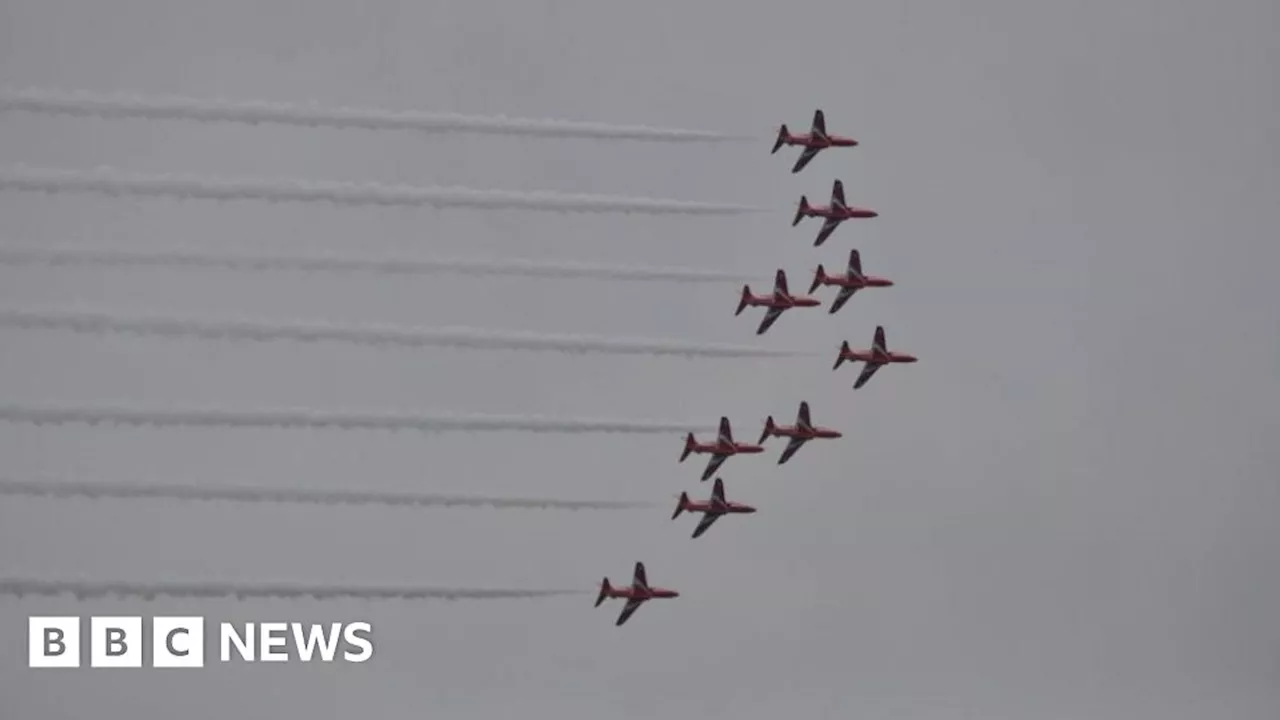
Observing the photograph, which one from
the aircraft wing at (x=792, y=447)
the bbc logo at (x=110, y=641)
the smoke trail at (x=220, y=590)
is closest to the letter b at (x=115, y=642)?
the bbc logo at (x=110, y=641)

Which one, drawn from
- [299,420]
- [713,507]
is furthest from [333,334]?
[713,507]

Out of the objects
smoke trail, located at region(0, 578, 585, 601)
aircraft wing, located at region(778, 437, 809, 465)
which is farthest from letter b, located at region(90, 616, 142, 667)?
aircraft wing, located at region(778, 437, 809, 465)

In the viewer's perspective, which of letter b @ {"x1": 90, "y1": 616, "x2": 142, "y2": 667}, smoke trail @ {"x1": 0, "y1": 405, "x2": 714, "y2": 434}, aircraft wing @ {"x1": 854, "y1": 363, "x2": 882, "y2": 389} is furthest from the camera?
aircraft wing @ {"x1": 854, "y1": 363, "x2": 882, "y2": 389}

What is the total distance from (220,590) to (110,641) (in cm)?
1709

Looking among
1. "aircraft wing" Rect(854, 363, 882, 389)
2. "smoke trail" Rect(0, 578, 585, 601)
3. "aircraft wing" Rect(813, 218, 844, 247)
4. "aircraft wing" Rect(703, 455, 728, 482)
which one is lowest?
"smoke trail" Rect(0, 578, 585, 601)

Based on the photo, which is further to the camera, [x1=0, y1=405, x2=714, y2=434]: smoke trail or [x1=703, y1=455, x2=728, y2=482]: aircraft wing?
[x1=703, y1=455, x2=728, y2=482]: aircraft wing

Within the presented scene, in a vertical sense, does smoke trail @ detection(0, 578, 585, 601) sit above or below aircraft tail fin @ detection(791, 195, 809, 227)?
below

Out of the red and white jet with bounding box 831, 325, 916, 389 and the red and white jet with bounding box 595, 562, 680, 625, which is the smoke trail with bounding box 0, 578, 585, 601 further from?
the red and white jet with bounding box 831, 325, 916, 389

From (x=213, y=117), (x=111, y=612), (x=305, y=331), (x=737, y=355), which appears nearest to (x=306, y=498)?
(x=305, y=331)

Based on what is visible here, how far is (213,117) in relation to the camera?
74.4 m

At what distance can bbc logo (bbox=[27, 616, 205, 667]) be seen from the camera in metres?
90.9

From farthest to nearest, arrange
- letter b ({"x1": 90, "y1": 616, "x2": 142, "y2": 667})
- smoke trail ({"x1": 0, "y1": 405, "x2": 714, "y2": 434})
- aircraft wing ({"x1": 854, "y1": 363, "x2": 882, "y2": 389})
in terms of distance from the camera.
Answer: aircraft wing ({"x1": 854, "y1": 363, "x2": 882, "y2": 389}), letter b ({"x1": 90, "y1": 616, "x2": 142, "y2": 667}), smoke trail ({"x1": 0, "y1": 405, "x2": 714, "y2": 434})

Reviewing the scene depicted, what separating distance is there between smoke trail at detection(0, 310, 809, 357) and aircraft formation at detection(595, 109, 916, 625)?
9371 mm

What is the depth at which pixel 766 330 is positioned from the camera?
9506 centimetres
